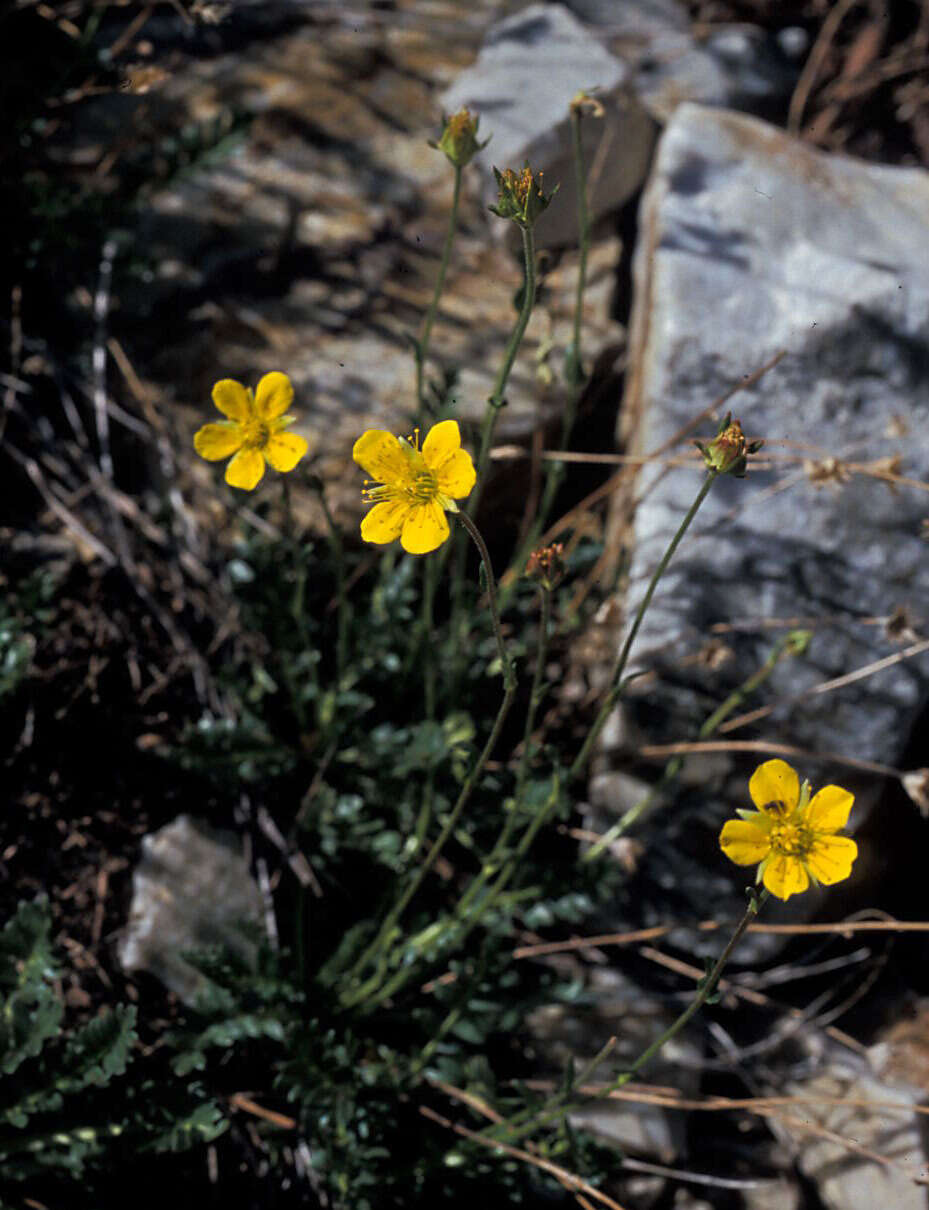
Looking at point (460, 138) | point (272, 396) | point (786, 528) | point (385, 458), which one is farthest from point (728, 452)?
point (786, 528)

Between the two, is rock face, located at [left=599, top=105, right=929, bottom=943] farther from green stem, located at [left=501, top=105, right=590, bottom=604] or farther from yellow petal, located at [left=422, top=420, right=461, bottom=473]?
yellow petal, located at [left=422, top=420, right=461, bottom=473]

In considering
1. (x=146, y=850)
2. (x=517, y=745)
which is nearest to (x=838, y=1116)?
(x=517, y=745)

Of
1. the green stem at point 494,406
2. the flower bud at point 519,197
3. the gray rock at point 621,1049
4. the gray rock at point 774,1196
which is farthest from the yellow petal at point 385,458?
the gray rock at point 774,1196

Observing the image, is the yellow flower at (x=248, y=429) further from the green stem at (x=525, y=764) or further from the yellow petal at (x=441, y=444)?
the green stem at (x=525, y=764)

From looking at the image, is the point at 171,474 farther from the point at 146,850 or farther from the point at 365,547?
the point at 146,850

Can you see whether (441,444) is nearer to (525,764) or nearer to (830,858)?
(525,764)

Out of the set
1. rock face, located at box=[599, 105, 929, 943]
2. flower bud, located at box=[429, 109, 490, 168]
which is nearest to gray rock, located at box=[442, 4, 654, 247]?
rock face, located at box=[599, 105, 929, 943]
